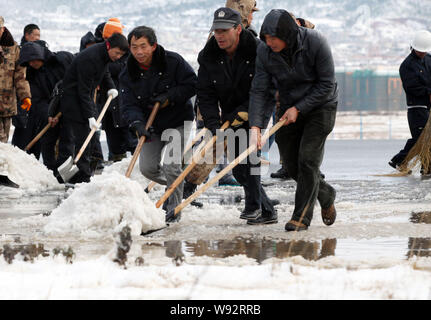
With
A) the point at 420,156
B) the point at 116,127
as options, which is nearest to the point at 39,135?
the point at 116,127

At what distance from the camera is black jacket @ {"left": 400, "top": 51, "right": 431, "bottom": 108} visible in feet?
40.0

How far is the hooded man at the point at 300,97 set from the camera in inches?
257

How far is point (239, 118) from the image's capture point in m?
7.21

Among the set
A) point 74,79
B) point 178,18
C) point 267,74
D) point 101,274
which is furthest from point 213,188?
point 178,18

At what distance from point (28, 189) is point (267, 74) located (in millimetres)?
4604

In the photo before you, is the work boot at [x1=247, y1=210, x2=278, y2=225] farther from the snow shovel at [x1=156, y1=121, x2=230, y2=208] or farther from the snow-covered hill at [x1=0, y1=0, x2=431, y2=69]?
the snow-covered hill at [x1=0, y1=0, x2=431, y2=69]

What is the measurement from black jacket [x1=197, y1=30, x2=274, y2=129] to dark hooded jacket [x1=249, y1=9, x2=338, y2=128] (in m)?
0.34

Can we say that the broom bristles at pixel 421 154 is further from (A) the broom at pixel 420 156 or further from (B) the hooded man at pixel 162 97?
(B) the hooded man at pixel 162 97

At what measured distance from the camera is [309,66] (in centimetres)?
661

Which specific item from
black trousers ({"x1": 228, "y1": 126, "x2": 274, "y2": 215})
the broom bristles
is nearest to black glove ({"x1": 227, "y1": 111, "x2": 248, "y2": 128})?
black trousers ({"x1": 228, "y1": 126, "x2": 274, "y2": 215})

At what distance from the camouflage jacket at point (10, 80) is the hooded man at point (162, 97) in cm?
415

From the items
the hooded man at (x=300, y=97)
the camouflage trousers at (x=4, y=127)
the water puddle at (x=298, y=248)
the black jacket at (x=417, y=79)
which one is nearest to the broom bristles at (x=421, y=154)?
the black jacket at (x=417, y=79)

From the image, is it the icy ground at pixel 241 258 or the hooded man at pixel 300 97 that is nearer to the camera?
the icy ground at pixel 241 258
